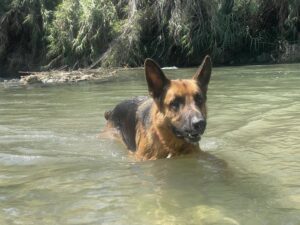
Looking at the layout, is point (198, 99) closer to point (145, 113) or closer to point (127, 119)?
point (145, 113)

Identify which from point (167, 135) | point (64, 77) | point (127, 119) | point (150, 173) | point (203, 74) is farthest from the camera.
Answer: point (64, 77)

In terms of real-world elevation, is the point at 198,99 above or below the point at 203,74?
below

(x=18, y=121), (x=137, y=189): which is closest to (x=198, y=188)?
(x=137, y=189)

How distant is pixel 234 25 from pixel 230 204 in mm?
18227

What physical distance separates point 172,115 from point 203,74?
27.7 inches

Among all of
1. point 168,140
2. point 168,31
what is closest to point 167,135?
point 168,140

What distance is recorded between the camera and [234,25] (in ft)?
71.8

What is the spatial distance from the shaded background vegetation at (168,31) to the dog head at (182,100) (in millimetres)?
15377

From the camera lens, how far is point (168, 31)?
885 inches

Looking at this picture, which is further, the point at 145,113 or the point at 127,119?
the point at 127,119

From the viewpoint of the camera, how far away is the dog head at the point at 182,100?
18.4 feet

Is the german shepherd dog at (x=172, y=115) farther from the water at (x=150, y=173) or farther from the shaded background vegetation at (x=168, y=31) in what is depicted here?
the shaded background vegetation at (x=168, y=31)

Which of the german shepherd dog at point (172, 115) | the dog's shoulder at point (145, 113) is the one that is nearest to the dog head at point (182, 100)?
the german shepherd dog at point (172, 115)

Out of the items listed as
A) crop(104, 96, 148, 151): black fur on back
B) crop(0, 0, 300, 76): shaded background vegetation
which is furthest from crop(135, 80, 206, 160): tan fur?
crop(0, 0, 300, 76): shaded background vegetation
